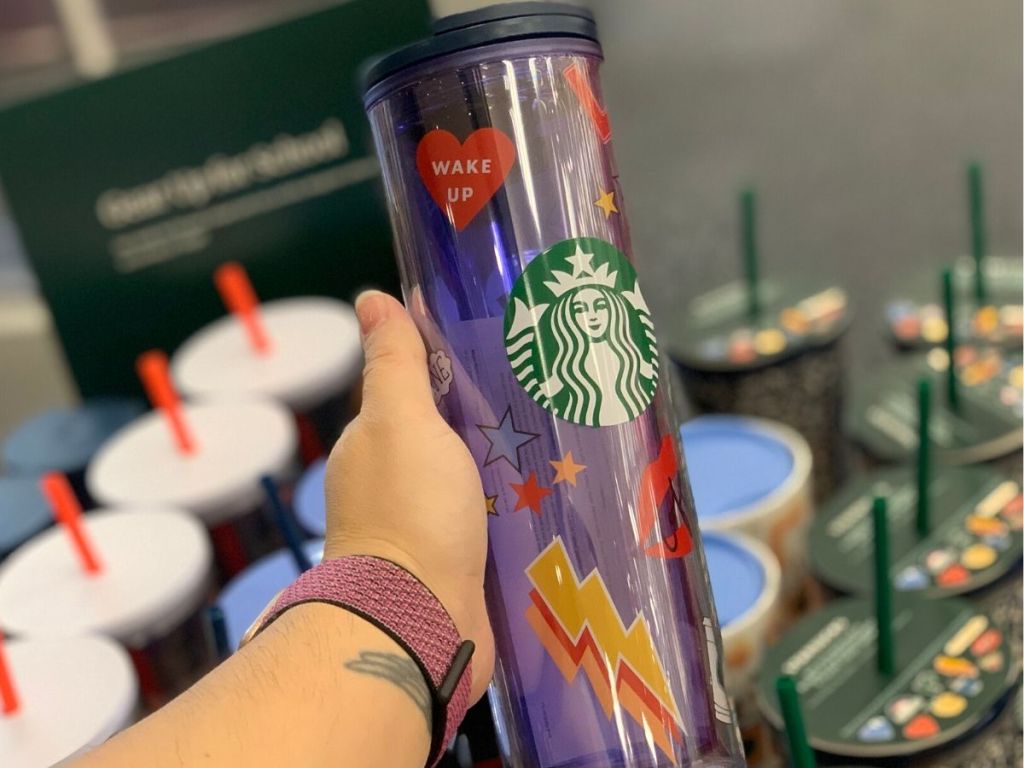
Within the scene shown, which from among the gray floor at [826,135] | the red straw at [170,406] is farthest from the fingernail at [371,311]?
the gray floor at [826,135]

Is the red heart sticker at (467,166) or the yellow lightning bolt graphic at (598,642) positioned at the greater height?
the red heart sticker at (467,166)

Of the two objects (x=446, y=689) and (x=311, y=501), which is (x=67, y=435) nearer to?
(x=311, y=501)

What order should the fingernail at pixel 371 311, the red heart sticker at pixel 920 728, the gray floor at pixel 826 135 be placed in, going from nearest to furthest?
1. the fingernail at pixel 371 311
2. the red heart sticker at pixel 920 728
3. the gray floor at pixel 826 135

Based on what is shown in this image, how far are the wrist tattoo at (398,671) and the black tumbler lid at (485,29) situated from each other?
0.28 metres

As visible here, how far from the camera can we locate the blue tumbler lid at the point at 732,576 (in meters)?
0.88

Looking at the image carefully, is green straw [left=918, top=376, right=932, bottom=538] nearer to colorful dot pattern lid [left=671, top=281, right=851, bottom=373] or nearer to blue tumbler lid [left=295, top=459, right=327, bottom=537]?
colorful dot pattern lid [left=671, top=281, right=851, bottom=373]

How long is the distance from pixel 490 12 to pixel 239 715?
337mm

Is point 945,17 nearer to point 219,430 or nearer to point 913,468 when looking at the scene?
point 913,468

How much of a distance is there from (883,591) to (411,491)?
15.5 inches

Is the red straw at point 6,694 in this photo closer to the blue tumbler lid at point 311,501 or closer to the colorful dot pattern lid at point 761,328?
the blue tumbler lid at point 311,501

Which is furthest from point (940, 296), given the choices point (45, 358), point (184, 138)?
point (45, 358)

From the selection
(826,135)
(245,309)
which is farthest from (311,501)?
(826,135)

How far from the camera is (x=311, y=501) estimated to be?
1074 mm

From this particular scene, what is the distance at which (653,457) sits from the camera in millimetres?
562
